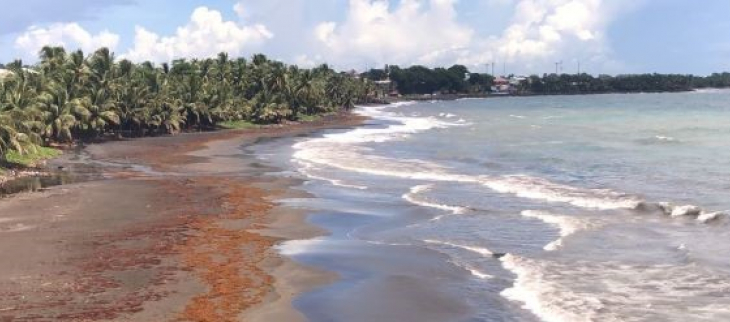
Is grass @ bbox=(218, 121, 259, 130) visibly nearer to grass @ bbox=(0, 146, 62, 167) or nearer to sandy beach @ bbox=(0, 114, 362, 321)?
grass @ bbox=(0, 146, 62, 167)

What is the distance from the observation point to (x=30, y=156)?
3900cm

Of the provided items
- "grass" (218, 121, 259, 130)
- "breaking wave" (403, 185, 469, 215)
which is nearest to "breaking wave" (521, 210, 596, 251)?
"breaking wave" (403, 185, 469, 215)

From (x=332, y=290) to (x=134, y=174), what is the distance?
22.6m

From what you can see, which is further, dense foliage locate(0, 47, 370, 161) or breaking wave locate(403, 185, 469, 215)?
dense foliage locate(0, 47, 370, 161)

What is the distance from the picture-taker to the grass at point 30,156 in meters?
35.7

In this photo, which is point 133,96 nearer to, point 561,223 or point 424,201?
point 424,201

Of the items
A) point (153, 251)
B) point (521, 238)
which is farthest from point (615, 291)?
point (153, 251)

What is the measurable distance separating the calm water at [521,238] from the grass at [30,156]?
40.4 feet

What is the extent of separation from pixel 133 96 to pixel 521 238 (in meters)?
47.9

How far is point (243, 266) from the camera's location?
1572 cm

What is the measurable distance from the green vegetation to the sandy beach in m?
5.07

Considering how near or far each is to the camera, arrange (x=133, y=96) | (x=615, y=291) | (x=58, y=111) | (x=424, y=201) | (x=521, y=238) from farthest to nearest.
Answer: (x=133, y=96) < (x=58, y=111) < (x=424, y=201) < (x=521, y=238) < (x=615, y=291)

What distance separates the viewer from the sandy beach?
12414 millimetres

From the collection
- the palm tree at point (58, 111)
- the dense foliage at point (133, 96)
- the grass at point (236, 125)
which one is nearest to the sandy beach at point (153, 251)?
the dense foliage at point (133, 96)
